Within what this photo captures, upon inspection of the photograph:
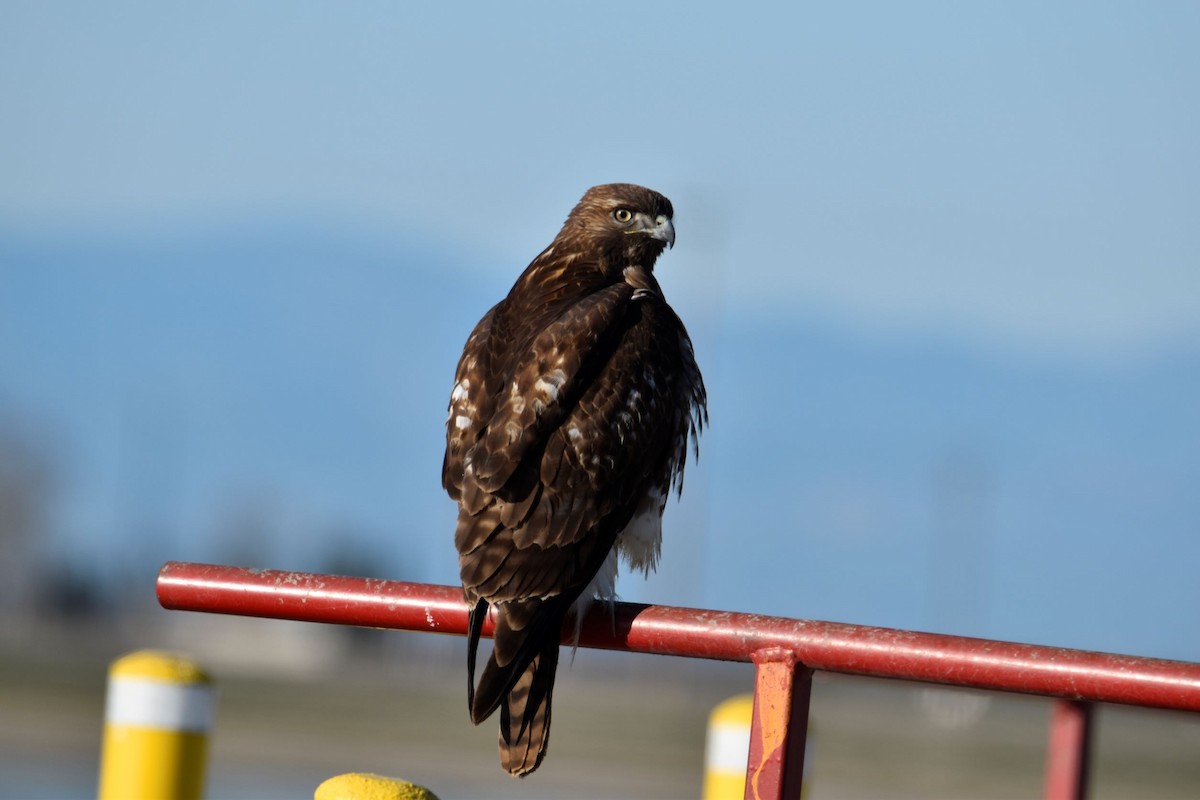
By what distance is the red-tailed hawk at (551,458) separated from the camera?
397 cm

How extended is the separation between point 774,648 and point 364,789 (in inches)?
29.4

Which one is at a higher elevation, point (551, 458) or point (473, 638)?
point (551, 458)

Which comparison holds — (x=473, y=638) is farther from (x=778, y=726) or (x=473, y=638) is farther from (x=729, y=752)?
(x=778, y=726)

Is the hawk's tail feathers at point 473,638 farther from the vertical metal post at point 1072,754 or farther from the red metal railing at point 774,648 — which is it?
the vertical metal post at point 1072,754

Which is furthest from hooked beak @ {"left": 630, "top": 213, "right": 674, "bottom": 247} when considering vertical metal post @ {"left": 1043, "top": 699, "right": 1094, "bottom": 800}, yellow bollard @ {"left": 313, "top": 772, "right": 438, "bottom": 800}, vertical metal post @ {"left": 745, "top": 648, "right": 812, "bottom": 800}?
vertical metal post @ {"left": 745, "top": 648, "right": 812, "bottom": 800}

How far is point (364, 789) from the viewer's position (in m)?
3.07

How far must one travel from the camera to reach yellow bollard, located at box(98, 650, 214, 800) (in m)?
4.05

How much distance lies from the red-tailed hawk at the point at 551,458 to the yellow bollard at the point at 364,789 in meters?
0.54

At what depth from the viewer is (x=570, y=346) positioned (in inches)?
186

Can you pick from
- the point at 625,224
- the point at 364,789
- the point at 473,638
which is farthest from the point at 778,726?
the point at 625,224

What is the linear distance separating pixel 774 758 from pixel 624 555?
2292 mm

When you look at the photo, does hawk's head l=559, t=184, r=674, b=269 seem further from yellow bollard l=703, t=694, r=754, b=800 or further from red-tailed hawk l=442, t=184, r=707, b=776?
yellow bollard l=703, t=694, r=754, b=800

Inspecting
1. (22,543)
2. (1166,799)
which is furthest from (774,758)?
(22,543)

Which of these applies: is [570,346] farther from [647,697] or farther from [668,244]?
[647,697]
